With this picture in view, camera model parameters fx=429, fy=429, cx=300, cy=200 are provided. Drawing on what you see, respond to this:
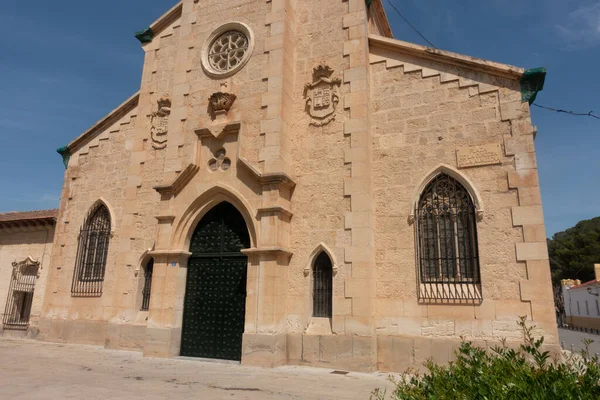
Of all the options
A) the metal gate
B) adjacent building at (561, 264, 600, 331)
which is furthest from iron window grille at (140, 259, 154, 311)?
adjacent building at (561, 264, 600, 331)

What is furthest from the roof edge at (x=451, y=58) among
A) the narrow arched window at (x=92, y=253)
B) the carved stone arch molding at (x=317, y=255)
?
the narrow arched window at (x=92, y=253)

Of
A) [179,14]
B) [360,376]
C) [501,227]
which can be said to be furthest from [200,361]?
[179,14]

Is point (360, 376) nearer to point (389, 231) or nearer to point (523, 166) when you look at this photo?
Answer: point (389, 231)

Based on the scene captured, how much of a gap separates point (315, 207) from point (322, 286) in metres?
1.87

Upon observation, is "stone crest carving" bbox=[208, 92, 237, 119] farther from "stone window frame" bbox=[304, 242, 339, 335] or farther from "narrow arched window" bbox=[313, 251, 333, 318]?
"narrow arched window" bbox=[313, 251, 333, 318]

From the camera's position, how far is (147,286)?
1197 centimetres

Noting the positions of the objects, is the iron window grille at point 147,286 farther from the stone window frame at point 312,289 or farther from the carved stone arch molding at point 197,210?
the stone window frame at point 312,289

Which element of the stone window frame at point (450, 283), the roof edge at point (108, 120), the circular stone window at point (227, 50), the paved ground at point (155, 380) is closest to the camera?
the paved ground at point (155, 380)

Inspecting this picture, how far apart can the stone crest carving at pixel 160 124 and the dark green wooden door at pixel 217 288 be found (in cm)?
312

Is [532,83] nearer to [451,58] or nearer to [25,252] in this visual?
[451,58]

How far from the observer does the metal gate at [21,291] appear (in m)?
14.9

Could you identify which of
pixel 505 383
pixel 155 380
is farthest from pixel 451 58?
pixel 155 380

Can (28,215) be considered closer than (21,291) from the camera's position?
No

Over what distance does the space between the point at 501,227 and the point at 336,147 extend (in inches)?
161
